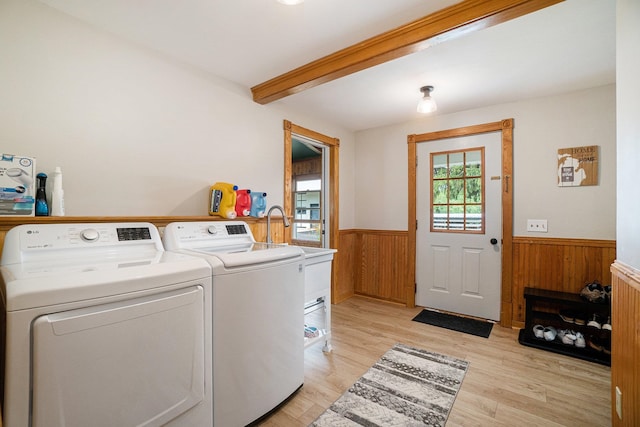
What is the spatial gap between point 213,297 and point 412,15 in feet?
6.12

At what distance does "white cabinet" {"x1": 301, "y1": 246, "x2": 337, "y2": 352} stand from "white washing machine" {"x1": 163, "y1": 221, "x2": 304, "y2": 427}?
32 cm

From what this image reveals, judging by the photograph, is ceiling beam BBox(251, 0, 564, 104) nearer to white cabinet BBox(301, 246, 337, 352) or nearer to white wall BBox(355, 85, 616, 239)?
white cabinet BBox(301, 246, 337, 352)

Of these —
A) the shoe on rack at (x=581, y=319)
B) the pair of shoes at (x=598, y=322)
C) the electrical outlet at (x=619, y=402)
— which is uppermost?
the electrical outlet at (x=619, y=402)

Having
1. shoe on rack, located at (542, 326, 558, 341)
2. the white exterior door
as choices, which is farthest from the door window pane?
shoe on rack, located at (542, 326, 558, 341)

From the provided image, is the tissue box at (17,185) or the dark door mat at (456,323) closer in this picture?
the tissue box at (17,185)

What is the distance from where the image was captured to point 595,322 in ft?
7.63

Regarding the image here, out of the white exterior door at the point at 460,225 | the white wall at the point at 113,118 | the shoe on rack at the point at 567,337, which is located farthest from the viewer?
the white exterior door at the point at 460,225

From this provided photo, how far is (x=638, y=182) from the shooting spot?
1.04m

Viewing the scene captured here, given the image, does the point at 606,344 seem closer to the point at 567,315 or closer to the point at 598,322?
the point at 598,322

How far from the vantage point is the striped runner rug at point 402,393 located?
1588mm

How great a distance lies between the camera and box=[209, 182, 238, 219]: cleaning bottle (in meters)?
2.13

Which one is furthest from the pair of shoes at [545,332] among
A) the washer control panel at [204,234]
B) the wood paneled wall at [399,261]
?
the washer control panel at [204,234]

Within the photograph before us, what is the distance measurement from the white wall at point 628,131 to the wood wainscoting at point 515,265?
155 centimetres

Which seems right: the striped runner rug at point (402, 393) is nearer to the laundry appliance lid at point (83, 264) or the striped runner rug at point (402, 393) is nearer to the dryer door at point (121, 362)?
the dryer door at point (121, 362)
